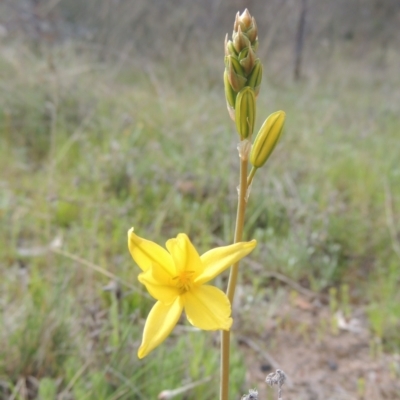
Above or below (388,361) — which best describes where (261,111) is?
above

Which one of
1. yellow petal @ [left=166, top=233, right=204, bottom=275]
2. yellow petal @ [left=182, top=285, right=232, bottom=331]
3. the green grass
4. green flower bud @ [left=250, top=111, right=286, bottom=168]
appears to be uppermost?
green flower bud @ [left=250, top=111, right=286, bottom=168]

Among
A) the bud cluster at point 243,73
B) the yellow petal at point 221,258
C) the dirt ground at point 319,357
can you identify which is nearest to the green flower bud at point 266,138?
the bud cluster at point 243,73

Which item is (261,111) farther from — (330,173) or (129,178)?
(129,178)

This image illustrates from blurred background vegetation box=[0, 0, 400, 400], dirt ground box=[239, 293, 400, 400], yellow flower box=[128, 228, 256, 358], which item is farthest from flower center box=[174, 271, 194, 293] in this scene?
dirt ground box=[239, 293, 400, 400]

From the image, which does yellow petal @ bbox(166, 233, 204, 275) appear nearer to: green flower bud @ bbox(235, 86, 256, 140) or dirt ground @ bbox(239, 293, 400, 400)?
green flower bud @ bbox(235, 86, 256, 140)

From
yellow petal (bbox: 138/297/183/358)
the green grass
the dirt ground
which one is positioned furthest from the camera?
the dirt ground

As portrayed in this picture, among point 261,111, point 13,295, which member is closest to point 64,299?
point 13,295

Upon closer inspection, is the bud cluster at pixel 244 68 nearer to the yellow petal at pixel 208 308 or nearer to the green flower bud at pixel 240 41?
the green flower bud at pixel 240 41
